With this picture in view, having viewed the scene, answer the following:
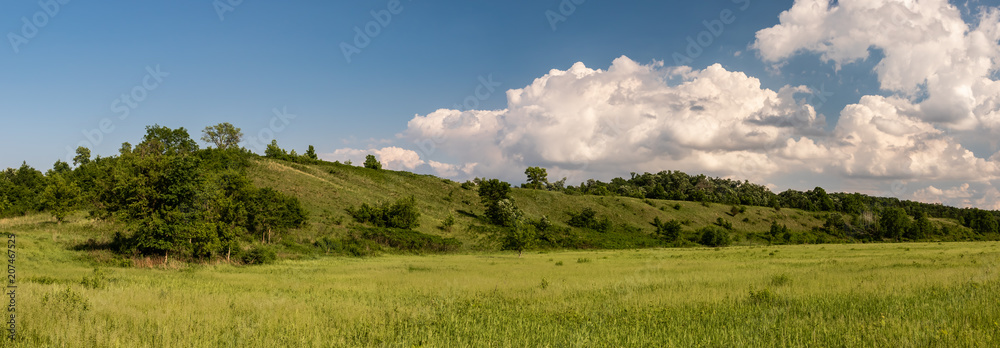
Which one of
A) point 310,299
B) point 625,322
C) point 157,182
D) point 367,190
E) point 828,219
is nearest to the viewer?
point 625,322

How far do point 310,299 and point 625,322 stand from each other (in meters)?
11.2

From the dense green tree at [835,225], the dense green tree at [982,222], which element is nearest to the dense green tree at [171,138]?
the dense green tree at [835,225]

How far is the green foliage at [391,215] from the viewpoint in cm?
7519

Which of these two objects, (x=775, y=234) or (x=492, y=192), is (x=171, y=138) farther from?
(x=775, y=234)

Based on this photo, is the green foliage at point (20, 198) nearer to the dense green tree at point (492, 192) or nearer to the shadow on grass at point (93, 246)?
the shadow on grass at point (93, 246)

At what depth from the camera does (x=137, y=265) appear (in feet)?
108

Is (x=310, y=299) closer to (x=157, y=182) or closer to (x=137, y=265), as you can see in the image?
(x=137, y=265)

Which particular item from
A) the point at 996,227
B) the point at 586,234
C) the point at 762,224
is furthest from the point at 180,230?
the point at 996,227

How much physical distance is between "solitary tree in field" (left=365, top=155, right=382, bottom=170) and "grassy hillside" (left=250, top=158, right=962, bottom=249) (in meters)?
4.80

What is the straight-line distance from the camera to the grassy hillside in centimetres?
8062

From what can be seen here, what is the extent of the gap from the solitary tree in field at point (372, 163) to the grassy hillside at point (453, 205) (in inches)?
189

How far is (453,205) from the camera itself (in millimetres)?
105625

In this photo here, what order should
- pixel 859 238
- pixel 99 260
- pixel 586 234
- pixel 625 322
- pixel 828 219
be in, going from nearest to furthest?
pixel 625 322 < pixel 99 260 < pixel 586 234 < pixel 859 238 < pixel 828 219

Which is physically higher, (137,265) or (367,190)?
(367,190)
